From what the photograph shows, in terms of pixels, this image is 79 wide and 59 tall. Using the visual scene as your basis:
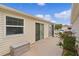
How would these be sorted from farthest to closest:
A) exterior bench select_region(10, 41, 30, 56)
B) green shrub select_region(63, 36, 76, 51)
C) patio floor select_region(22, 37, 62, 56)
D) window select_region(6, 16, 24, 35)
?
patio floor select_region(22, 37, 62, 56) < window select_region(6, 16, 24, 35) < exterior bench select_region(10, 41, 30, 56) < green shrub select_region(63, 36, 76, 51)

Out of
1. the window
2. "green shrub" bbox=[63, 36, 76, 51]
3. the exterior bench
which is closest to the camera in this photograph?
"green shrub" bbox=[63, 36, 76, 51]

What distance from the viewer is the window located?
7616 mm

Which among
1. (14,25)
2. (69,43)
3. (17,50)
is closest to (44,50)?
(17,50)

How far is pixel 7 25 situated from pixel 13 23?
31.1 inches

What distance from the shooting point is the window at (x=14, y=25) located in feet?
25.0

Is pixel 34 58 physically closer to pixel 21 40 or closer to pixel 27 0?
pixel 27 0

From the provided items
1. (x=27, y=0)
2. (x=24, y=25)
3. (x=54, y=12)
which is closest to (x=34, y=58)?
(x=27, y=0)

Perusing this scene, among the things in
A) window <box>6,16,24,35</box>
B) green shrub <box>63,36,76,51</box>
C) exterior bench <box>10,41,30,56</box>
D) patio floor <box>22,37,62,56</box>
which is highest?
window <box>6,16,24,35</box>

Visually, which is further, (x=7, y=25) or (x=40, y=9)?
(x=40, y=9)

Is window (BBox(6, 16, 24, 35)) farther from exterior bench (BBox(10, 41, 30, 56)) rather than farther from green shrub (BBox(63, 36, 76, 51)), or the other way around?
green shrub (BBox(63, 36, 76, 51))

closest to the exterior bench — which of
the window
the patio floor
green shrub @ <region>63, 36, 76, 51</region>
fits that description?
the patio floor

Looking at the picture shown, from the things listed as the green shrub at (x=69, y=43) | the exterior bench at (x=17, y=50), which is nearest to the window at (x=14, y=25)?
the exterior bench at (x=17, y=50)

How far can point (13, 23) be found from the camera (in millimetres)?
8266

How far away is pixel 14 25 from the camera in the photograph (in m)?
8.38
